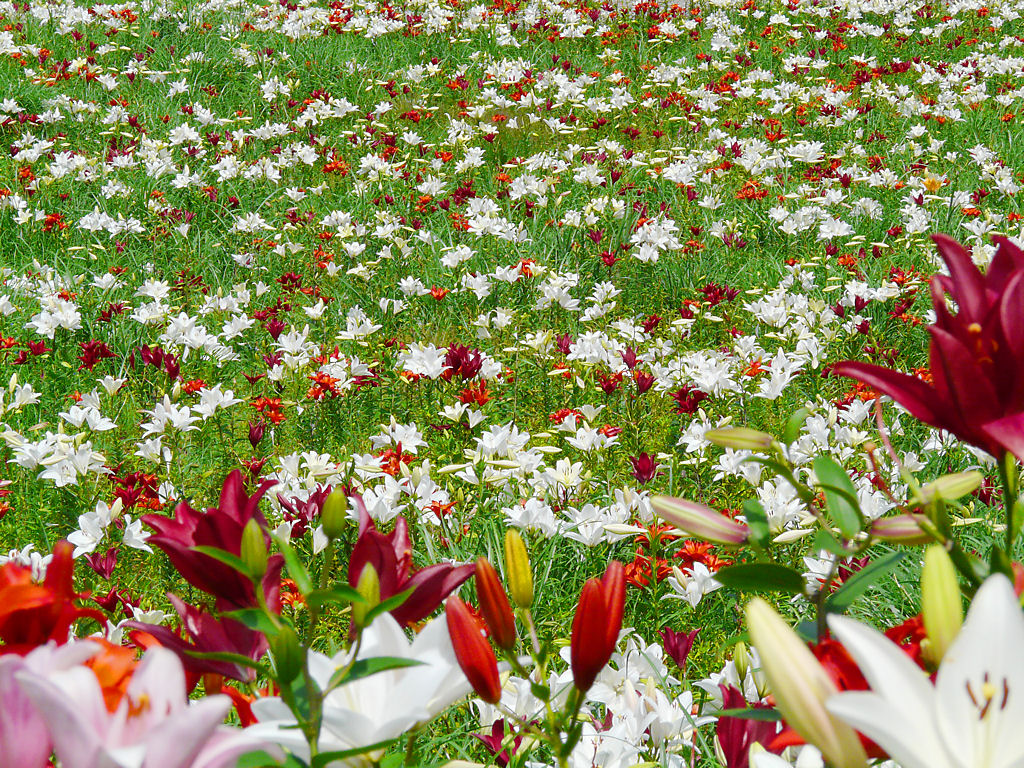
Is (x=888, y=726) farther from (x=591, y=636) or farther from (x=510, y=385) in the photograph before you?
(x=510, y=385)

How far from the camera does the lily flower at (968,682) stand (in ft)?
1.58

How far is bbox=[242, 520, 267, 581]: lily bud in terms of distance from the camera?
621mm

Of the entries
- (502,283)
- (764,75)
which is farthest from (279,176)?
(764,75)

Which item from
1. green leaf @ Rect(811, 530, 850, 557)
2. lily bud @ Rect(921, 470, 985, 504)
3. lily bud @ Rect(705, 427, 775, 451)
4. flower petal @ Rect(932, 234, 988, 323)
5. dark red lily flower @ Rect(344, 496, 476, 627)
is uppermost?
flower petal @ Rect(932, 234, 988, 323)

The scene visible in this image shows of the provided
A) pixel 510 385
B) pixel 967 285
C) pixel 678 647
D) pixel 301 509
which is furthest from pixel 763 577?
pixel 510 385

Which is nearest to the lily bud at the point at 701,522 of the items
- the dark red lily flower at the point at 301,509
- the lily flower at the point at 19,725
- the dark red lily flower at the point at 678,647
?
the lily flower at the point at 19,725

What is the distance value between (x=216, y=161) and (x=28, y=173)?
1345 mm

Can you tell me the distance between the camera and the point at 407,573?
2.58ft

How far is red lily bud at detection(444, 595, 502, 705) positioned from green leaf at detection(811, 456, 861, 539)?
30cm

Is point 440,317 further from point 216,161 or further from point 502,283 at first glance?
point 216,161

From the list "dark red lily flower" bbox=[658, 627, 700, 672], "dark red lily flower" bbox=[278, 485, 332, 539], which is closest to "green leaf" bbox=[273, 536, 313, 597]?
"dark red lily flower" bbox=[658, 627, 700, 672]

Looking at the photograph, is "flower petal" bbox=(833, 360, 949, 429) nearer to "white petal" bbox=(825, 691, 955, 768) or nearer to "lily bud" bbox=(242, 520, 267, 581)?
"white petal" bbox=(825, 691, 955, 768)

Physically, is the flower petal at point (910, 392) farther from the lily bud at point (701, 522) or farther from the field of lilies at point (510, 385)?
the lily bud at point (701, 522)

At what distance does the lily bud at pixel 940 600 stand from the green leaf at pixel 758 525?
157 mm
